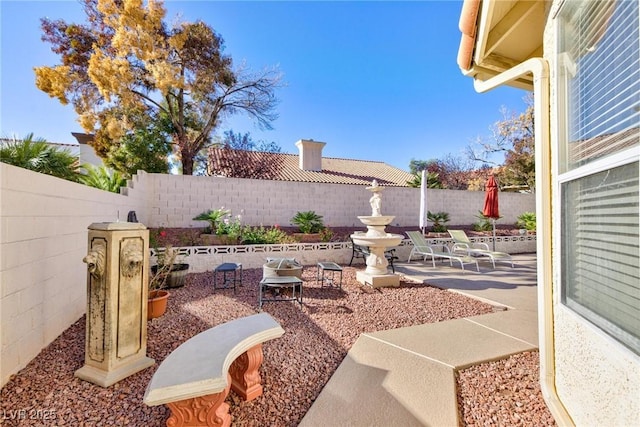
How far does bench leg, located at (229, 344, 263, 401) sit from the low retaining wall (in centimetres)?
493

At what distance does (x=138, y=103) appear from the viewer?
1088 centimetres

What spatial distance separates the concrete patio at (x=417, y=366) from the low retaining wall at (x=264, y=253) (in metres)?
4.21

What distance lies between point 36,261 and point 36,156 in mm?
2530

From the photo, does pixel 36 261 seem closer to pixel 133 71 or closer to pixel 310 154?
pixel 133 71

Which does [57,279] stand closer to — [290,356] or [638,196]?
[290,356]

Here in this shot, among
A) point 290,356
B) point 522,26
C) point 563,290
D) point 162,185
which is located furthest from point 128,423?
point 162,185

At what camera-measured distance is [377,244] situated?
5.66 metres

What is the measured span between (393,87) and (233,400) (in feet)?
44.2

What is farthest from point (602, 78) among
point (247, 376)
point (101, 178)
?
point (101, 178)

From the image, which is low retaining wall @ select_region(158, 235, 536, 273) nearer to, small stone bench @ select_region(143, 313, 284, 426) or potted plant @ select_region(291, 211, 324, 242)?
potted plant @ select_region(291, 211, 324, 242)

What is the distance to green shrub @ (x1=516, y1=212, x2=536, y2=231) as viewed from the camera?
12.0 meters

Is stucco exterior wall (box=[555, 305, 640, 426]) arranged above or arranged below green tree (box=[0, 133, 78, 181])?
below

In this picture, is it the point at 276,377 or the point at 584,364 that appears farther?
the point at 276,377

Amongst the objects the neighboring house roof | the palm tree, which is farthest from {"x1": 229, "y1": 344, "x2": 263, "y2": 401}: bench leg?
the neighboring house roof
